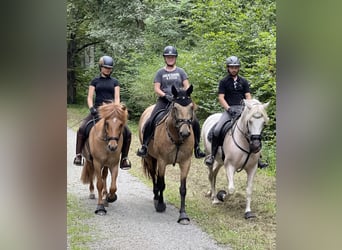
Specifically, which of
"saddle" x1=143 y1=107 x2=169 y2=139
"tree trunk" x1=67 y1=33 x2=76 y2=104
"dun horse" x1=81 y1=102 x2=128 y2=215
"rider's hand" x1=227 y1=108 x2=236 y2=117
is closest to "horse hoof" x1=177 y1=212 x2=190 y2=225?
"dun horse" x1=81 y1=102 x2=128 y2=215

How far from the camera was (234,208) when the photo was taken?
21.3 feet

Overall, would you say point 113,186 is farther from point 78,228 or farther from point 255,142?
point 255,142

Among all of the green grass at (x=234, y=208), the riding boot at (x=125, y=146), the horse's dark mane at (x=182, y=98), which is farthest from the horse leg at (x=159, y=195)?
the horse's dark mane at (x=182, y=98)

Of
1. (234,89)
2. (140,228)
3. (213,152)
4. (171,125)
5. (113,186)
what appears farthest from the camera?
(213,152)

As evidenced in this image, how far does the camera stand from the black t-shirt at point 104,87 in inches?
239

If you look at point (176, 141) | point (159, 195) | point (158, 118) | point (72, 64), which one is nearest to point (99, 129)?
point (158, 118)

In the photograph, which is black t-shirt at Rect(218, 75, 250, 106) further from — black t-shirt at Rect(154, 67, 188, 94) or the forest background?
the forest background

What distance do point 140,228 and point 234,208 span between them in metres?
1.69

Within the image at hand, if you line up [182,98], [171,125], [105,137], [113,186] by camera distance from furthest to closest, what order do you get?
[113,186], [105,137], [171,125], [182,98]

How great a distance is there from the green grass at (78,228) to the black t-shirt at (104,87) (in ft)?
5.42

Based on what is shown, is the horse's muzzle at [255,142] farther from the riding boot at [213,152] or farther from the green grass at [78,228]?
the green grass at [78,228]

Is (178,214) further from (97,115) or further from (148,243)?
(97,115)
